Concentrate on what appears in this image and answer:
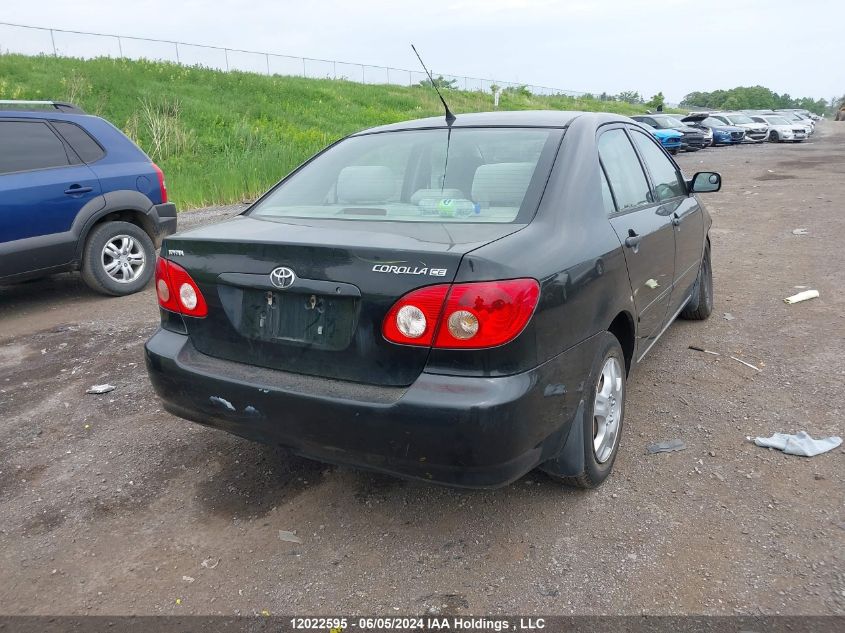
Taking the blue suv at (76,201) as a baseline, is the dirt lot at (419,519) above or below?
below

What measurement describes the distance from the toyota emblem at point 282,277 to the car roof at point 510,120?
145 centimetres

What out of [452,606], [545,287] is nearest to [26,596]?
[452,606]

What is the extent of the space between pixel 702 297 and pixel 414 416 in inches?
152

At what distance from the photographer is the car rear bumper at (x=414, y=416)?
2.28 metres

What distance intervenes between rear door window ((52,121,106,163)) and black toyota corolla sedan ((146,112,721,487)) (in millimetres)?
3872

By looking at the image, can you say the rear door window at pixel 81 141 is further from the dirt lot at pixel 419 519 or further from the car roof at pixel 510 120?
the car roof at pixel 510 120

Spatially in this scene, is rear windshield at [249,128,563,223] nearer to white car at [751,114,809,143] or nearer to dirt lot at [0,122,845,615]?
dirt lot at [0,122,845,615]

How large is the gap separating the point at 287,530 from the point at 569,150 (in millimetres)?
2042

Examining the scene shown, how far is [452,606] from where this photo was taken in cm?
240

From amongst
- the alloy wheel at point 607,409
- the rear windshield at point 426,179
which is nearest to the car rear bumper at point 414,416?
the alloy wheel at point 607,409

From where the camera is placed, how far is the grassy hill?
1326 cm

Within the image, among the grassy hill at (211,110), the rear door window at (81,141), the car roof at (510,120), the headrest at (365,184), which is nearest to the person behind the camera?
the headrest at (365,184)

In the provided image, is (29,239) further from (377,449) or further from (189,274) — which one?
(377,449)

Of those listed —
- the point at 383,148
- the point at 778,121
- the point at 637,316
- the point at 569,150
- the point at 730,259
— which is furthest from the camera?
the point at 778,121
